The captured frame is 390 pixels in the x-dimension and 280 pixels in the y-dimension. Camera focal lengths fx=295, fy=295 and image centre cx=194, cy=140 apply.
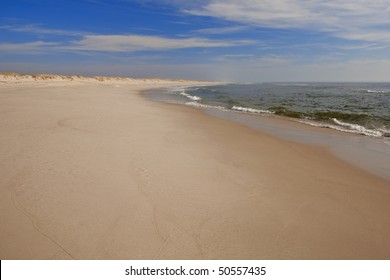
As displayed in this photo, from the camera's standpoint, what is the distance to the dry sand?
3.02 meters

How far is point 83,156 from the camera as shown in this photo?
5496 mm

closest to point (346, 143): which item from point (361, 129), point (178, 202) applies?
point (361, 129)

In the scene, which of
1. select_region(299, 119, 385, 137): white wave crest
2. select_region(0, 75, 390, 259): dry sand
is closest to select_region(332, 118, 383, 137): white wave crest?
select_region(299, 119, 385, 137): white wave crest

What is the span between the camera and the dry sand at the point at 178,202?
3.02 metres

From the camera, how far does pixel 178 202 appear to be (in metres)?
3.93

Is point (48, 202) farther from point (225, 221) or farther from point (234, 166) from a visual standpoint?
point (234, 166)

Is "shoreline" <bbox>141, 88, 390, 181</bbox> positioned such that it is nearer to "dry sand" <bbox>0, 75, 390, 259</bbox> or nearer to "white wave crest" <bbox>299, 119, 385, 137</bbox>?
"white wave crest" <bbox>299, 119, 385, 137</bbox>

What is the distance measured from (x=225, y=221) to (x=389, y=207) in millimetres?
2513

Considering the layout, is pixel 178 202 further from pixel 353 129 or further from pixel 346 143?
pixel 353 129

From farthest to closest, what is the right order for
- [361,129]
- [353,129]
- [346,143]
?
1. [353,129]
2. [361,129]
3. [346,143]

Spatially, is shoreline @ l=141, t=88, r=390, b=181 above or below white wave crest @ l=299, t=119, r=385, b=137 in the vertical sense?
below

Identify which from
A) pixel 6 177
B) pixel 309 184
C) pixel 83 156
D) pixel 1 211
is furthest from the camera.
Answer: pixel 83 156

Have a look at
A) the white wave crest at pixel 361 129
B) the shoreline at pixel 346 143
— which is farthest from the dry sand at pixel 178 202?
the white wave crest at pixel 361 129
